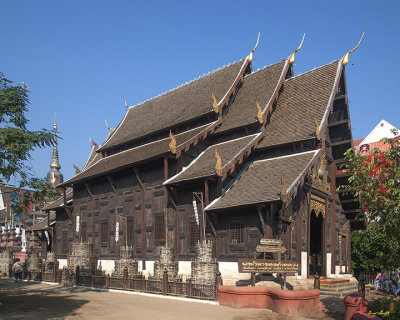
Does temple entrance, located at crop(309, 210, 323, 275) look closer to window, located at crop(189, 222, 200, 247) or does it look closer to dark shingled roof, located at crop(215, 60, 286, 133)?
dark shingled roof, located at crop(215, 60, 286, 133)

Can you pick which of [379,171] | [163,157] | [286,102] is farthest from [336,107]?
[379,171]

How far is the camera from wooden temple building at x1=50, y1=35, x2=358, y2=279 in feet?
60.8

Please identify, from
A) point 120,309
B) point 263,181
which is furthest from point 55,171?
point 120,309

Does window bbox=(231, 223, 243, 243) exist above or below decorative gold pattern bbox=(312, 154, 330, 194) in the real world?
below

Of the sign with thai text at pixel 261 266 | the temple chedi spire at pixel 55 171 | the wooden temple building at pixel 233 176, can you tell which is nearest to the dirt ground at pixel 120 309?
the sign with thai text at pixel 261 266

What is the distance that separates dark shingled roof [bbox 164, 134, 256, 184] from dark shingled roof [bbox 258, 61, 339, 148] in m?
1.16

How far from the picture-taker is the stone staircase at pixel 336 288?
19.3 m

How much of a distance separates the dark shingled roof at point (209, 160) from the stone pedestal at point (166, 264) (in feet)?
10.9

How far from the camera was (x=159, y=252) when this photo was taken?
72.1ft

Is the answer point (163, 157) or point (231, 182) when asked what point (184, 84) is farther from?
point (231, 182)

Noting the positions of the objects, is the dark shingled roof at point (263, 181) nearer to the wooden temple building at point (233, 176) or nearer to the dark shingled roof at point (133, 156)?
the wooden temple building at point (233, 176)

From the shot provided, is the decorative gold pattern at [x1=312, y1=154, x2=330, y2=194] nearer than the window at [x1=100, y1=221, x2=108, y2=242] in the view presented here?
Yes

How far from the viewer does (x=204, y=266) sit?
17781 millimetres

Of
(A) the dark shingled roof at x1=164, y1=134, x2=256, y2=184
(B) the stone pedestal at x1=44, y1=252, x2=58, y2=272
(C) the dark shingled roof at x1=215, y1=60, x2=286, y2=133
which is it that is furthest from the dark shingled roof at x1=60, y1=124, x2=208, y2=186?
(B) the stone pedestal at x1=44, y1=252, x2=58, y2=272
